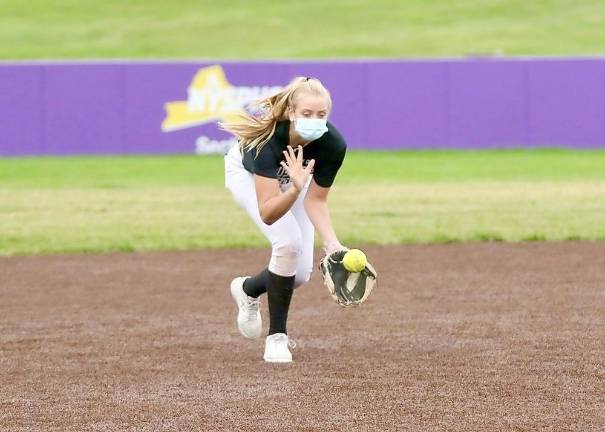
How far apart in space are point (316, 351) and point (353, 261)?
81 cm

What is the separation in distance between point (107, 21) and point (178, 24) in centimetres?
268

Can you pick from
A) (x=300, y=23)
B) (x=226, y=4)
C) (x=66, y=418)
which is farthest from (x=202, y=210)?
(x=226, y=4)

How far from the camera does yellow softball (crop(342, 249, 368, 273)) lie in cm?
664

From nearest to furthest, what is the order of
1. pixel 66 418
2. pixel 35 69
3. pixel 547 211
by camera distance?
pixel 66 418, pixel 547 211, pixel 35 69

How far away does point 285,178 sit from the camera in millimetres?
6836

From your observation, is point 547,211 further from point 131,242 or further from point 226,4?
point 226,4

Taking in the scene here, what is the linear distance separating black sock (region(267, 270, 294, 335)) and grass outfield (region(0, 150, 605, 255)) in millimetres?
5853

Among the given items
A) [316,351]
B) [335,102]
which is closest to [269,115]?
[316,351]

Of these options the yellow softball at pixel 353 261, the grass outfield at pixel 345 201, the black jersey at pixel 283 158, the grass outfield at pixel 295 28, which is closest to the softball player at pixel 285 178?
the black jersey at pixel 283 158

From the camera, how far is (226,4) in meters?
47.5

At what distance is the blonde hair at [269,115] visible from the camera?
645 centimetres

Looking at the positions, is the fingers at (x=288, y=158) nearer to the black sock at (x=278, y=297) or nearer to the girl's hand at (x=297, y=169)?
the girl's hand at (x=297, y=169)

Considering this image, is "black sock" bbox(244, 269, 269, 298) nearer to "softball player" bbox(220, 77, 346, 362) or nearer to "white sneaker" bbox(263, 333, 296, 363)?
"softball player" bbox(220, 77, 346, 362)

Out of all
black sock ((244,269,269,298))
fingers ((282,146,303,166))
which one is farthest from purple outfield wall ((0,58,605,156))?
fingers ((282,146,303,166))
